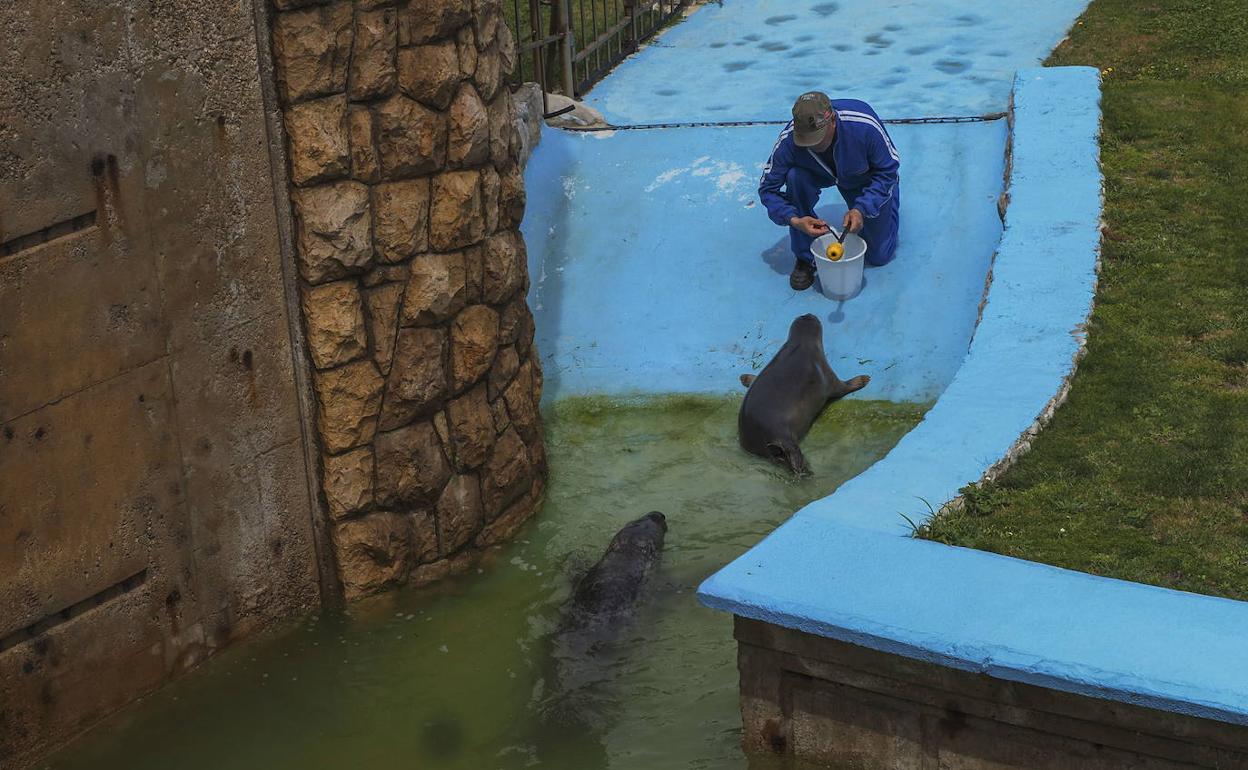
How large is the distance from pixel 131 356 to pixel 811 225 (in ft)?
14.1

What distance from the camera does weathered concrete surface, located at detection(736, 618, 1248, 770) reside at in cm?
437

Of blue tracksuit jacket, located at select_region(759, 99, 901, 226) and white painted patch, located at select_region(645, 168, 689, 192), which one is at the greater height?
blue tracksuit jacket, located at select_region(759, 99, 901, 226)

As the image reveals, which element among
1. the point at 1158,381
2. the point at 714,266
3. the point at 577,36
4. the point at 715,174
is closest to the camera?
the point at 1158,381

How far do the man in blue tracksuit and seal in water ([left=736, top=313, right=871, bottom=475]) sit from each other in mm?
726

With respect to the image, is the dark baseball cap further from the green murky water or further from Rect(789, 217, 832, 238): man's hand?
the green murky water

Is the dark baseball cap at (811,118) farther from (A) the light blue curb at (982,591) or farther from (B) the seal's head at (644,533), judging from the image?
(B) the seal's head at (644,533)

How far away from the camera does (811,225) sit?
27.7 ft

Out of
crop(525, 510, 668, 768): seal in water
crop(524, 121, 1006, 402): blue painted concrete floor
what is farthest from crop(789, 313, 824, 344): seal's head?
crop(525, 510, 668, 768): seal in water

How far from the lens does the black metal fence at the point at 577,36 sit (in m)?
10.9

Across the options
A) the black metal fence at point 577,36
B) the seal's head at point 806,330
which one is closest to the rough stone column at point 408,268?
the seal's head at point 806,330

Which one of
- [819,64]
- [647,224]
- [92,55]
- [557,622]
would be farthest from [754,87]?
[92,55]

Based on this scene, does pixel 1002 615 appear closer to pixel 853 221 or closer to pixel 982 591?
pixel 982 591

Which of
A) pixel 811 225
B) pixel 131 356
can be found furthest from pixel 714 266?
pixel 131 356

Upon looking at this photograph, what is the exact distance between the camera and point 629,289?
30.0 feet
